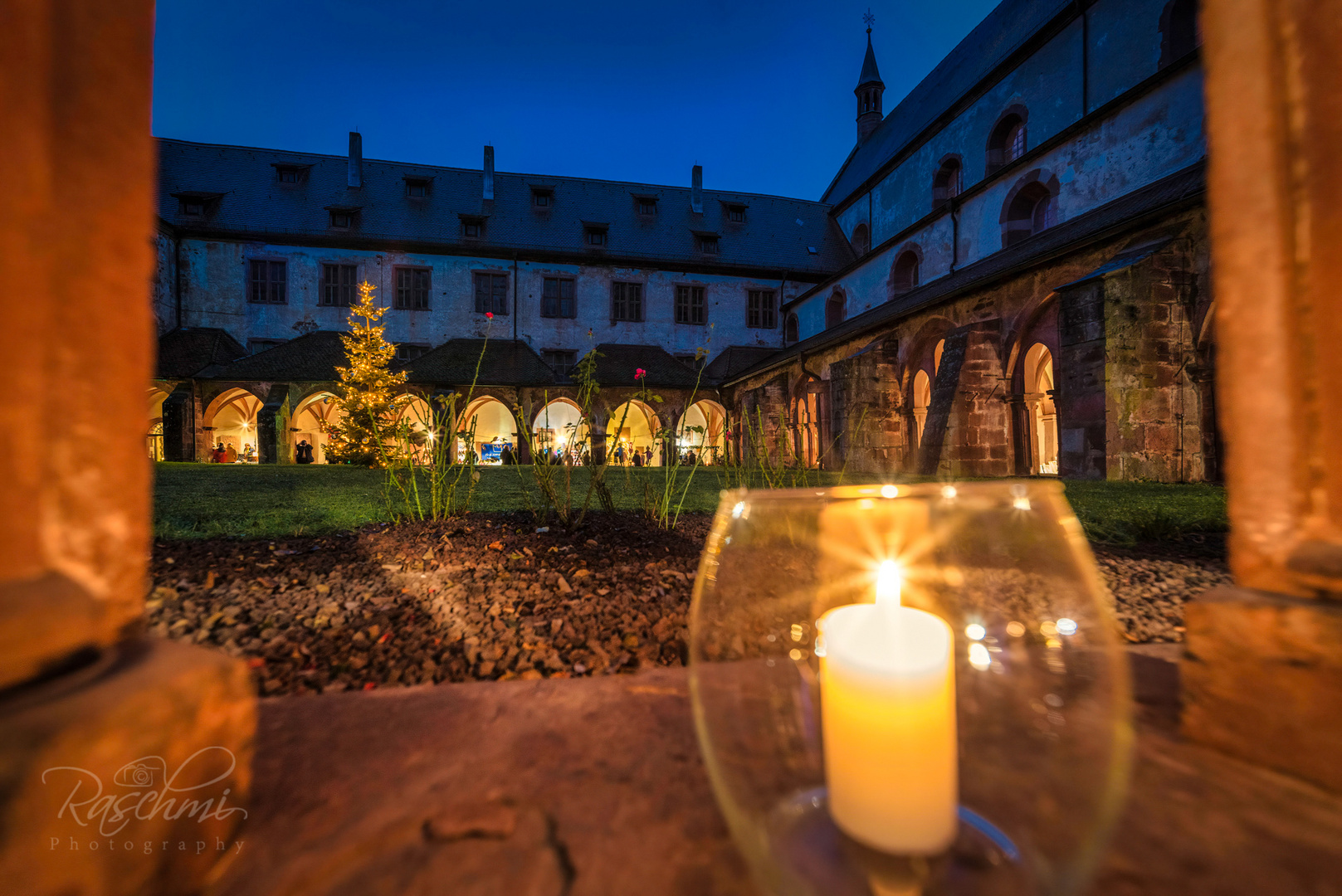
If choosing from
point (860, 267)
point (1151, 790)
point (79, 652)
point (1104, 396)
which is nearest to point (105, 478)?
point (79, 652)

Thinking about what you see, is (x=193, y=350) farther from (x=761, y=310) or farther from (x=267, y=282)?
(x=761, y=310)

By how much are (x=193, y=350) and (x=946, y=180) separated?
2498cm

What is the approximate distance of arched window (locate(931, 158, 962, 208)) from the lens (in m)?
15.9

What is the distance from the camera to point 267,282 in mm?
19156

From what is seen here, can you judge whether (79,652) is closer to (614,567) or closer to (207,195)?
(614,567)

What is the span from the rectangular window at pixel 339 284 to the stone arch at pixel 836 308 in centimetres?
1772

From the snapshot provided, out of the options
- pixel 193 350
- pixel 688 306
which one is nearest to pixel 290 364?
pixel 193 350

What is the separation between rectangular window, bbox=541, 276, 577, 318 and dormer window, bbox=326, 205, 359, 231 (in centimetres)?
770

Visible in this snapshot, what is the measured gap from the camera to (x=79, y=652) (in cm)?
53

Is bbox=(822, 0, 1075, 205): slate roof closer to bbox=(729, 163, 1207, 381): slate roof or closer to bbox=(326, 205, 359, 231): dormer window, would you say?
bbox=(729, 163, 1207, 381): slate roof

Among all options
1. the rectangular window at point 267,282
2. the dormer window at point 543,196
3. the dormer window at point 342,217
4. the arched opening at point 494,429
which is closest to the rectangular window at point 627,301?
the dormer window at point 543,196

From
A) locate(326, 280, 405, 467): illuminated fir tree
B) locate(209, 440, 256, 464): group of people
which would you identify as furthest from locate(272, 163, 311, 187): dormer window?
locate(326, 280, 405, 467): illuminated fir tree

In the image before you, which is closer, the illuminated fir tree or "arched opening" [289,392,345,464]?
the illuminated fir tree

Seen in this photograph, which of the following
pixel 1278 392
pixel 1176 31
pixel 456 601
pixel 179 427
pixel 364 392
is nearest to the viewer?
pixel 1278 392
